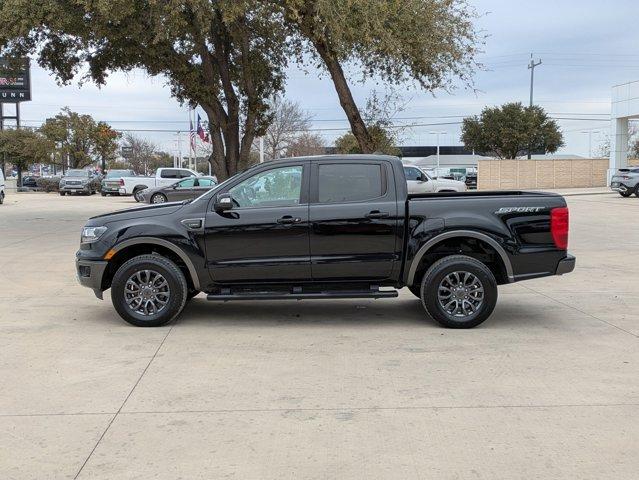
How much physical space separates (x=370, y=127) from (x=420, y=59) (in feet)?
10.1

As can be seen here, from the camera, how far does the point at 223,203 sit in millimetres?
6961

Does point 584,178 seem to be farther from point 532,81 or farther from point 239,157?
point 239,157

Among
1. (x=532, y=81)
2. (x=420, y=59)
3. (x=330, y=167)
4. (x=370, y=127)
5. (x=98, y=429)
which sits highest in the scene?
(x=532, y=81)

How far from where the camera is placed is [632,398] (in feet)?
16.1

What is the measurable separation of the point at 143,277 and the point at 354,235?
2431 millimetres

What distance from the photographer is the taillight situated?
7.07 meters

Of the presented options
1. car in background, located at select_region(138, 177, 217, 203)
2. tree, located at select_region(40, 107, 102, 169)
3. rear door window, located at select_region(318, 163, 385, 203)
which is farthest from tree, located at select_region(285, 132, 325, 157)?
rear door window, located at select_region(318, 163, 385, 203)

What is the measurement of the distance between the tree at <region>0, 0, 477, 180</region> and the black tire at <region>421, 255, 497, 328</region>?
6.75 metres

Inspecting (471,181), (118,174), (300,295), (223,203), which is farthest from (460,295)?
(471,181)

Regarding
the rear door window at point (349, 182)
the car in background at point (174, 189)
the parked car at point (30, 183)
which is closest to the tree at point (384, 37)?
the rear door window at point (349, 182)

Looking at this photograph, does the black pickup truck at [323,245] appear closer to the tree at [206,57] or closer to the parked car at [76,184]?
the tree at [206,57]

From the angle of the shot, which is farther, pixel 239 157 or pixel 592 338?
pixel 239 157

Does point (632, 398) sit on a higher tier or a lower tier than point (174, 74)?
lower

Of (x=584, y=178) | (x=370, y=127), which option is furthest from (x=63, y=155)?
(x=370, y=127)
